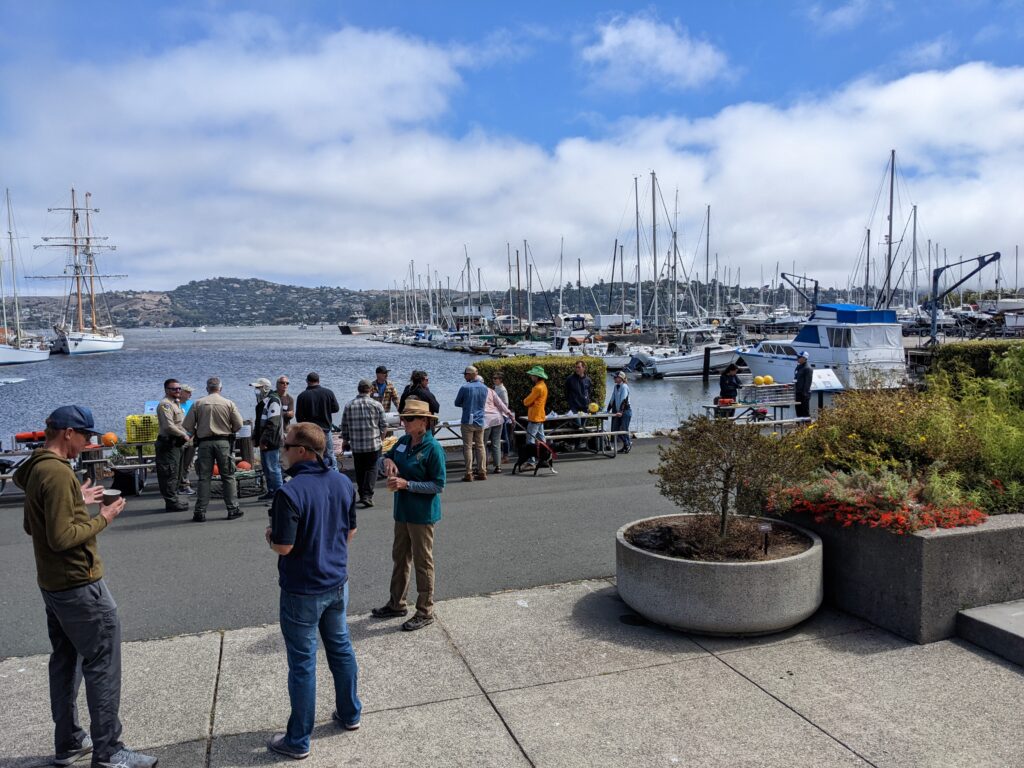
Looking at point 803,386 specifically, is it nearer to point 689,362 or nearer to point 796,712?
point 796,712

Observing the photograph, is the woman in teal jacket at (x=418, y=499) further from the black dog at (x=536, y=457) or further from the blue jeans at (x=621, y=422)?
the blue jeans at (x=621, y=422)

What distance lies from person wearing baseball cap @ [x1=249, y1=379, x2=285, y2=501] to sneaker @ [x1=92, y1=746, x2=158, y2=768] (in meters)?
6.50

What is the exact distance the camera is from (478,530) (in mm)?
8992

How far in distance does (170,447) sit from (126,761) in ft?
23.9

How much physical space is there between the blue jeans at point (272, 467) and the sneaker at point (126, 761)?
675cm

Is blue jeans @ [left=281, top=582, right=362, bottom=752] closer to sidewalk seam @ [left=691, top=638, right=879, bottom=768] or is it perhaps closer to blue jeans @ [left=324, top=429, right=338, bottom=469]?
blue jeans @ [left=324, top=429, right=338, bottom=469]

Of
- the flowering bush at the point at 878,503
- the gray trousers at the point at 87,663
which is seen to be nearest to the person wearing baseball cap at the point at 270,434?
the gray trousers at the point at 87,663

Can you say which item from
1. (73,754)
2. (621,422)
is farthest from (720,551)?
(621,422)

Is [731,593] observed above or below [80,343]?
below

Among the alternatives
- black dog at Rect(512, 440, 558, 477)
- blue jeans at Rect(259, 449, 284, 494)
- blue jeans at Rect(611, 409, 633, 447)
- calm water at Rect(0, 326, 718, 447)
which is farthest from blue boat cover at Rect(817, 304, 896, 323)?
blue jeans at Rect(259, 449, 284, 494)

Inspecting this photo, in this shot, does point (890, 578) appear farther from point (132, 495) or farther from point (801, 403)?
point (801, 403)

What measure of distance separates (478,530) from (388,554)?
1284 millimetres

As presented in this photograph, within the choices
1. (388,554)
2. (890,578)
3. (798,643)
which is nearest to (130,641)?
(388,554)

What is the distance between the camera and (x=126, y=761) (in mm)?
4004
